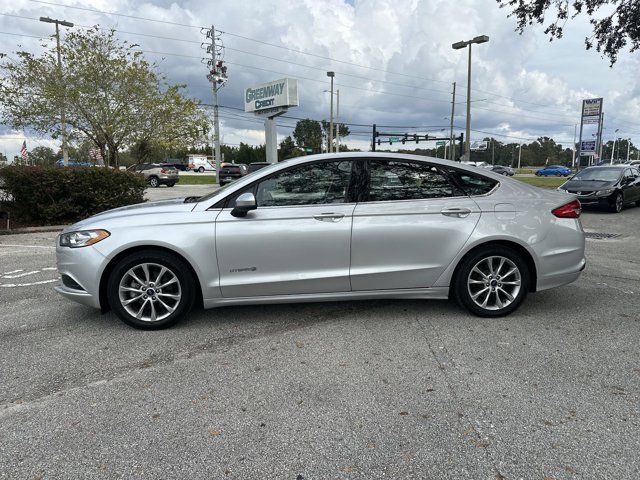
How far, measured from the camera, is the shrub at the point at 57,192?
33.3 feet

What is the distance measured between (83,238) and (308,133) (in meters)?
108

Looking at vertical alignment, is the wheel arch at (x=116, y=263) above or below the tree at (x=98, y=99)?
below

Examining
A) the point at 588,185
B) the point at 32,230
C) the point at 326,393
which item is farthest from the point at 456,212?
the point at 588,185

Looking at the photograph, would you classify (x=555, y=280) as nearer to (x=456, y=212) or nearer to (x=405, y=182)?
(x=456, y=212)

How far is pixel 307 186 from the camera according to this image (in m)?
4.25

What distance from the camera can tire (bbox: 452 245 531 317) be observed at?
4332 mm

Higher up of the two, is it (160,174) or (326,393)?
(160,174)

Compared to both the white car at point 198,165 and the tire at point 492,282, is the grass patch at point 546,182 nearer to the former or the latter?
the tire at point 492,282

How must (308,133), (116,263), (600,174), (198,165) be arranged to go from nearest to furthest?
1. (116,263)
2. (600,174)
3. (198,165)
4. (308,133)

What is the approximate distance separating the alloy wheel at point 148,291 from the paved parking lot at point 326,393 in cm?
23

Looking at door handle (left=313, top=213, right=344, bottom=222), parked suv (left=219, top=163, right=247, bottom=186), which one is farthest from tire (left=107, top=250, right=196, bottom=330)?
parked suv (left=219, top=163, right=247, bottom=186)

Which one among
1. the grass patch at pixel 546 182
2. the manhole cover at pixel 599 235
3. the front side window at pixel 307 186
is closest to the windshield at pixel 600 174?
the manhole cover at pixel 599 235

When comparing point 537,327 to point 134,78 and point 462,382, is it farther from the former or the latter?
point 134,78

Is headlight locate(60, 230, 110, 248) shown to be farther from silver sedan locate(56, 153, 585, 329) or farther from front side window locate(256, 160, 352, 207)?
front side window locate(256, 160, 352, 207)
